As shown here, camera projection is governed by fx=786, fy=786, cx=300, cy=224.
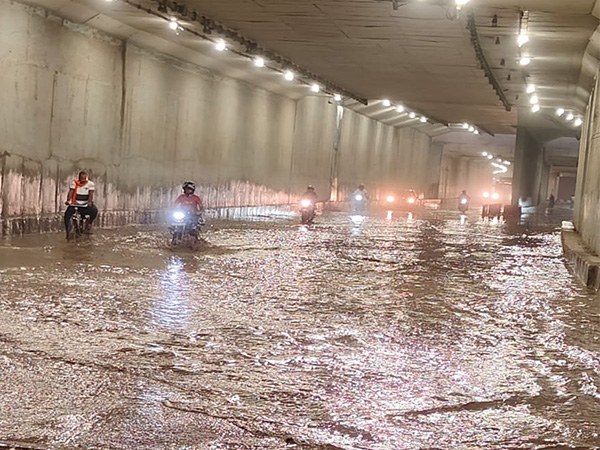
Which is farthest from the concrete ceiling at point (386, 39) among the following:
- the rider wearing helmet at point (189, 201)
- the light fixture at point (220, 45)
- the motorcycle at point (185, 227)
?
the motorcycle at point (185, 227)

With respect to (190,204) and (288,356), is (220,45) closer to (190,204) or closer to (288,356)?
(190,204)

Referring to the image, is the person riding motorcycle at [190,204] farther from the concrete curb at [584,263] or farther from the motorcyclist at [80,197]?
the concrete curb at [584,263]

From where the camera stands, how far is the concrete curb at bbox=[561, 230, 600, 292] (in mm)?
13539

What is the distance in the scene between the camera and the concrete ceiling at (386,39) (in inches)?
713

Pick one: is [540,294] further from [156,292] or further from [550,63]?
[550,63]

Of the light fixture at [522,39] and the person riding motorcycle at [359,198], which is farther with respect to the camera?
the person riding motorcycle at [359,198]

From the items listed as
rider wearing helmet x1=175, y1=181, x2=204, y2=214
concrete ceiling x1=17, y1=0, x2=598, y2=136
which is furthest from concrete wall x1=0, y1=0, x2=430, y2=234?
rider wearing helmet x1=175, y1=181, x2=204, y2=214

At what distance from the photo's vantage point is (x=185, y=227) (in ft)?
55.9

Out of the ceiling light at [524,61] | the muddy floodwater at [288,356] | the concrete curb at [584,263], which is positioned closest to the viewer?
the muddy floodwater at [288,356]

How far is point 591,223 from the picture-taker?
18.0 meters

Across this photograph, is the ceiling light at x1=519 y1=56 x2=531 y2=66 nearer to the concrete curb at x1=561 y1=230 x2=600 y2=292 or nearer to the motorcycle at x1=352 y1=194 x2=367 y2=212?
the concrete curb at x1=561 y1=230 x2=600 y2=292

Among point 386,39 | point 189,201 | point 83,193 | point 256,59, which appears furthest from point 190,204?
point 256,59

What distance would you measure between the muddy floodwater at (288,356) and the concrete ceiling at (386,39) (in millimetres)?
6488

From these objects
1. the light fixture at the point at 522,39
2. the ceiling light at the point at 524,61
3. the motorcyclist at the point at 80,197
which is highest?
the ceiling light at the point at 524,61
